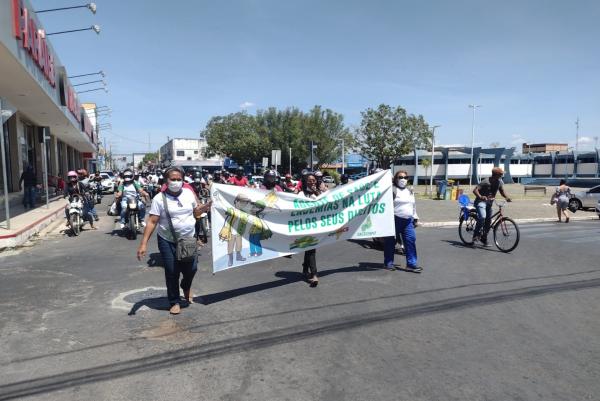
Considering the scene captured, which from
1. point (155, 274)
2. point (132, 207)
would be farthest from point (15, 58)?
point (155, 274)

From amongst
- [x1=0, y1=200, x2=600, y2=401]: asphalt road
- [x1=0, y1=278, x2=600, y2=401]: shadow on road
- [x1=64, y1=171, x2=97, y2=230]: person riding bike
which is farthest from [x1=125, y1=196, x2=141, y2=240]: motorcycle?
[x1=0, y1=278, x2=600, y2=401]: shadow on road

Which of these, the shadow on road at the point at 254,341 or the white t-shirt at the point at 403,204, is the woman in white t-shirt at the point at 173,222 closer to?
the shadow on road at the point at 254,341

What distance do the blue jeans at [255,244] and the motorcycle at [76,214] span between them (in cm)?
813

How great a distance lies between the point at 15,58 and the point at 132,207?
14.5ft

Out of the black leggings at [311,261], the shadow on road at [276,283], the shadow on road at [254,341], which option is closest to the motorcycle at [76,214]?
the shadow on road at [276,283]

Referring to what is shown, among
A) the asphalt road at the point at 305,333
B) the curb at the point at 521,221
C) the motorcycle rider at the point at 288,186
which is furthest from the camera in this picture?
the curb at the point at 521,221

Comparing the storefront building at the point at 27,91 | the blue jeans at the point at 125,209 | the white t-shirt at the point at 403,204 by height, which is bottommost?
the blue jeans at the point at 125,209

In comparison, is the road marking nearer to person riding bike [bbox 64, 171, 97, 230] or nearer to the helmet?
the helmet

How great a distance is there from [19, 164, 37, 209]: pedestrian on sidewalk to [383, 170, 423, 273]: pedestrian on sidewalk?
1457 centimetres

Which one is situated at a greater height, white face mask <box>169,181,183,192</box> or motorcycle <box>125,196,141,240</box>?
white face mask <box>169,181,183,192</box>

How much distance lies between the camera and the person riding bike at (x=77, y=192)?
40.2 ft

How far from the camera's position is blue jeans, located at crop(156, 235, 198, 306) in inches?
210

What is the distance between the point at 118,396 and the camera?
3.42 meters

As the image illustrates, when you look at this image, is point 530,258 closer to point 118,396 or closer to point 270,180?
point 270,180
